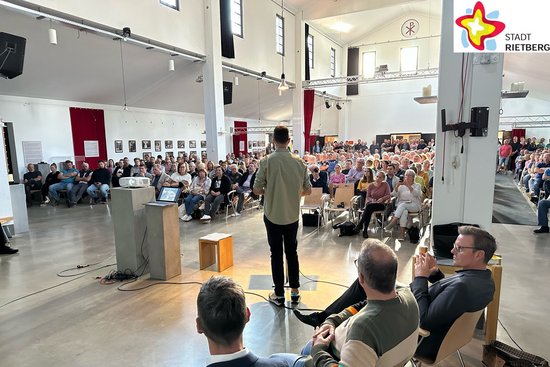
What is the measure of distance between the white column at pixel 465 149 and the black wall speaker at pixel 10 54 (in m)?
6.55

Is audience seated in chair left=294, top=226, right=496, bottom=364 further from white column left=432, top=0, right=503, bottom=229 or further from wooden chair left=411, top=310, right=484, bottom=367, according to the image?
white column left=432, top=0, right=503, bottom=229

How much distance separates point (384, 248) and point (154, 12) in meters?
8.95

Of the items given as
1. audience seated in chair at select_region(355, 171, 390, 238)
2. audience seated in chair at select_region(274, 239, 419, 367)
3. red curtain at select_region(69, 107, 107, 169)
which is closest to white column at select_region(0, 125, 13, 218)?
red curtain at select_region(69, 107, 107, 169)

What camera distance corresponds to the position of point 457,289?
1.78m

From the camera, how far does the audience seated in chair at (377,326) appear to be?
121 centimetres

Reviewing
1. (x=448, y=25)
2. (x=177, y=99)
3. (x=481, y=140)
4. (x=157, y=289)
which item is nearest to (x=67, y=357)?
(x=157, y=289)

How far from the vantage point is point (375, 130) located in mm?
20297

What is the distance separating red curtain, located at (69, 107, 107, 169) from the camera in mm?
10727

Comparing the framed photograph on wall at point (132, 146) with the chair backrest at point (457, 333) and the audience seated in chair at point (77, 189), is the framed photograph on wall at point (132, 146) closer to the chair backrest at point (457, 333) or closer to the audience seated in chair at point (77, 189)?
the audience seated in chair at point (77, 189)

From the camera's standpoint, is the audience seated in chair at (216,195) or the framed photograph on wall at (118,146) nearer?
the audience seated in chair at (216,195)

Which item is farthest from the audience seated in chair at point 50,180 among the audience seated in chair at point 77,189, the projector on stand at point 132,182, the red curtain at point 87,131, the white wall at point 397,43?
the white wall at point 397,43

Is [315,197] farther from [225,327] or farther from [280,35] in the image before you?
[280,35]

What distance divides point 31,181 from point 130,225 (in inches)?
275

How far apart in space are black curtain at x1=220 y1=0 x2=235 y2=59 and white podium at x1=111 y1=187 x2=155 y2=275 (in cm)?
734
